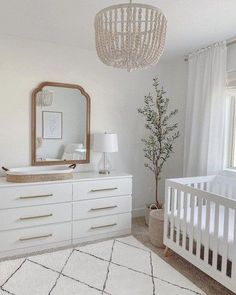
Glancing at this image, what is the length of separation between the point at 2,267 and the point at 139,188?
2.07 m

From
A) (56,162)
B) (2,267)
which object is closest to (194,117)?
(56,162)

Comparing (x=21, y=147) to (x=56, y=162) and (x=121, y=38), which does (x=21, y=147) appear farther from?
(x=121, y=38)

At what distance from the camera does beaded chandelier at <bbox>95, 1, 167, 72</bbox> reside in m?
1.39

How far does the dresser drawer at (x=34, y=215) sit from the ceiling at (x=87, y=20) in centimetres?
183

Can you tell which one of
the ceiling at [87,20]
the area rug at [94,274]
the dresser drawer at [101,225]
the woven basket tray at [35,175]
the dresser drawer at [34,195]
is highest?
the ceiling at [87,20]

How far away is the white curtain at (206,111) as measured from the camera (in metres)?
2.92

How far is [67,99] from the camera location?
10.5 ft

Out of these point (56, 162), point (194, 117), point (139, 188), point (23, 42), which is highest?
point (23, 42)

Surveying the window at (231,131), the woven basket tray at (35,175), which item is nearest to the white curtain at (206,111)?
the window at (231,131)

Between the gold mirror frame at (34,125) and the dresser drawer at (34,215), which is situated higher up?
the gold mirror frame at (34,125)

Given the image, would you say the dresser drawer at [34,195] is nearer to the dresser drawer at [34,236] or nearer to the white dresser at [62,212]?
the white dresser at [62,212]

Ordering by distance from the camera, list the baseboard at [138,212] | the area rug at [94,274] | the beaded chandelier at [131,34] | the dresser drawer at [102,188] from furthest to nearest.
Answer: the baseboard at [138,212] → the dresser drawer at [102,188] → the area rug at [94,274] → the beaded chandelier at [131,34]

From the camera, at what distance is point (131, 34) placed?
1.42 meters

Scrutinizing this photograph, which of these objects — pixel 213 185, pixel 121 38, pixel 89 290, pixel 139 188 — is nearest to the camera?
pixel 121 38
